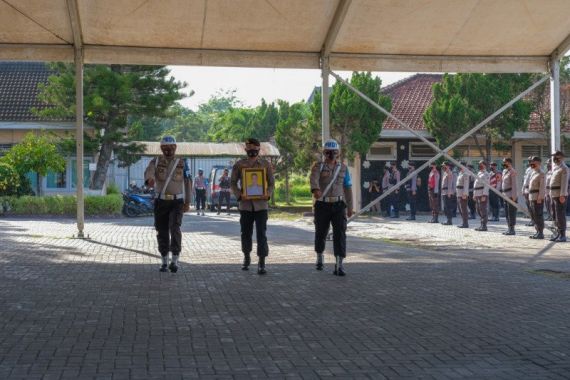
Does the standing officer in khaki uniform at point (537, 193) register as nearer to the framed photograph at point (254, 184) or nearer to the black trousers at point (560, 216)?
the black trousers at point (560, 216)

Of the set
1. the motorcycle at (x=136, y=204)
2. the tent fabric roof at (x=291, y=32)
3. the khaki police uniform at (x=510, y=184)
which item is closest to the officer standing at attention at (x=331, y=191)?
the tent fabric roof at (x=291, y=32)

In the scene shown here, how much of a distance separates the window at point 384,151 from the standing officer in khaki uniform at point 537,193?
1473 cm

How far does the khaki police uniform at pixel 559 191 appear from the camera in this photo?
613 inches

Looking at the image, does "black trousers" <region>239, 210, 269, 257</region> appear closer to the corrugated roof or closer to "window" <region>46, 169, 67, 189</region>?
"window" <region>46, 169, 67, 189</region>

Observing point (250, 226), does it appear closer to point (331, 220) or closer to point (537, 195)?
point (331, 220)

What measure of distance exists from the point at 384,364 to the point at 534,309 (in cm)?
295

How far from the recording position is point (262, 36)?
13719 millimetres

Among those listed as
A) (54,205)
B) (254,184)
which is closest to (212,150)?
(54,205)

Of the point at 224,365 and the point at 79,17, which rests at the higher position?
the point at 79,17

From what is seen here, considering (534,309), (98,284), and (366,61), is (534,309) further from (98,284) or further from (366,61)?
(366,61)

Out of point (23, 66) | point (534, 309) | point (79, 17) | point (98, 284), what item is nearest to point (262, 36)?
point (79, 17)

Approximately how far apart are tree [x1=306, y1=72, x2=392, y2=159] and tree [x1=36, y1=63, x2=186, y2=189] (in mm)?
6007

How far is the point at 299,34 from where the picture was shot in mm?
13711

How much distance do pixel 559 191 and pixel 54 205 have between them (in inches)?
695
